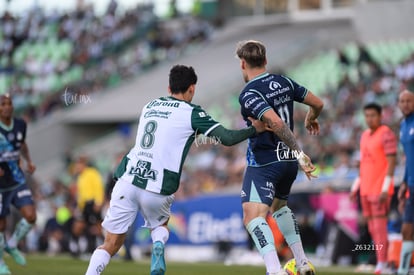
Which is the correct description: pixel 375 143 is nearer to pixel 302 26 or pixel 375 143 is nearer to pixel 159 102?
pixel 159 102

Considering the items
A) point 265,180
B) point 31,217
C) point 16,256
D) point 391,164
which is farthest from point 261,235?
point 16,256

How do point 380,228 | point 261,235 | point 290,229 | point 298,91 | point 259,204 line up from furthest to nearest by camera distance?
1. point 380,228
2. point 290,229
3. point 298,91
4. point 259,204
5. point 261,235

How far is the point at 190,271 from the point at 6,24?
31992mm

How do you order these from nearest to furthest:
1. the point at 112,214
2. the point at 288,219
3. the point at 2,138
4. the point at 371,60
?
the point at 112,214 → the point at 288,219 → the point at 2,138 → the point at 371,60

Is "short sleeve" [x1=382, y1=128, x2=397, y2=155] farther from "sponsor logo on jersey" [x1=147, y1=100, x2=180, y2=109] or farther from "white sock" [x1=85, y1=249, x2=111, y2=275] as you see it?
"white sock" [x1=85, y1=249, x2=111, y2=275]

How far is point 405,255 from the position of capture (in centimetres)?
1395

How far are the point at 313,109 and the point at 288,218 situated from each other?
1.17 metres

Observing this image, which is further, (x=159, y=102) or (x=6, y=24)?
(x=6, y=24)

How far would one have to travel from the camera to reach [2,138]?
48.5ft

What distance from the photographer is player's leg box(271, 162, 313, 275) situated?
423 inches

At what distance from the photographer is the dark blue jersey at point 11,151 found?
48.8 feet

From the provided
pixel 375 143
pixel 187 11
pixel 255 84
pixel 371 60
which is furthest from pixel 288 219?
pixel 187 11

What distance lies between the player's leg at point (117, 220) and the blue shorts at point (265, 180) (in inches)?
47.9

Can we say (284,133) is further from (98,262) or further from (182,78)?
(98,262)
